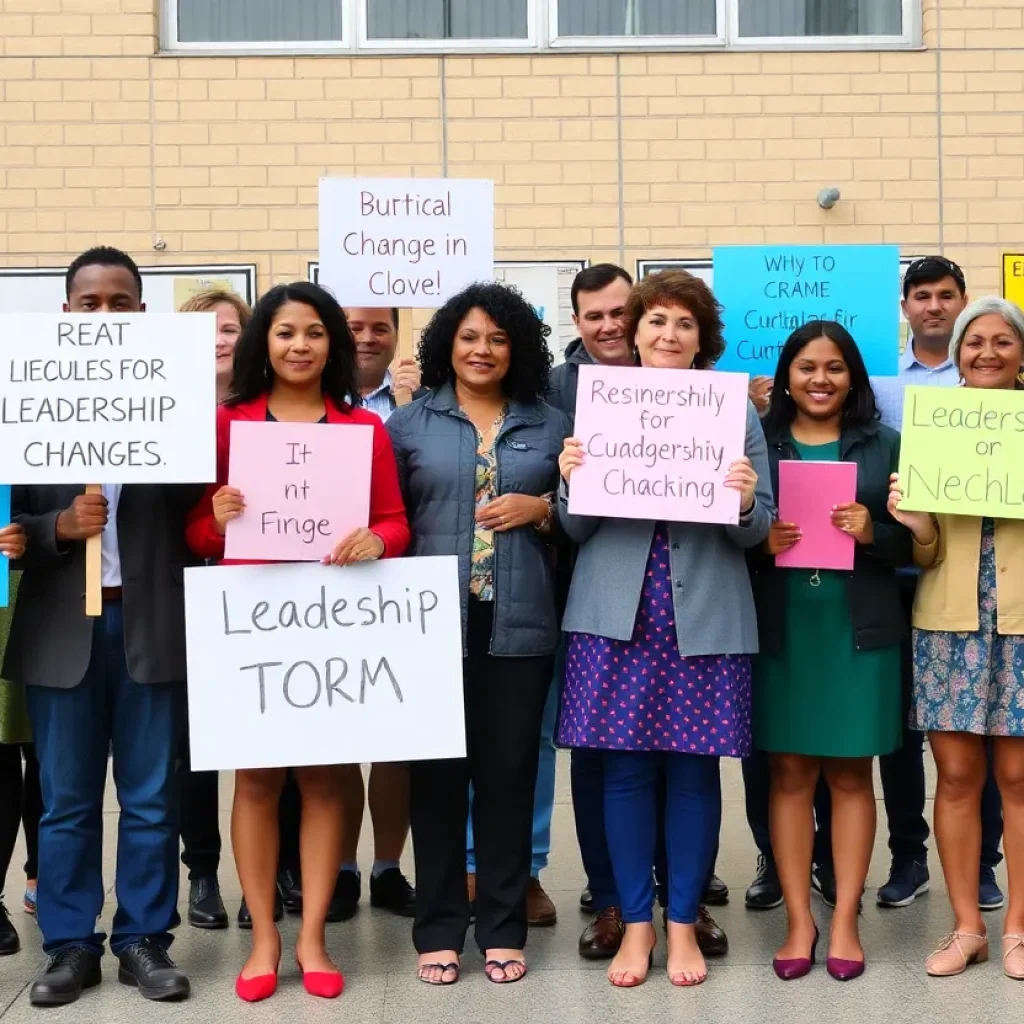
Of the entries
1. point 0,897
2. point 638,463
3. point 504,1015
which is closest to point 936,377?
point 638,463

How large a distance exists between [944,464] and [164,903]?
2459 millimetres

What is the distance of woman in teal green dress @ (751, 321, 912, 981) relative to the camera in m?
4.16

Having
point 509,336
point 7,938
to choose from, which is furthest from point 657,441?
point 7,938

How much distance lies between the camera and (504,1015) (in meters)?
3.84

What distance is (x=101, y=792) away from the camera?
407 cm

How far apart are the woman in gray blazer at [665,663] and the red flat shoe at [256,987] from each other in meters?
0.94

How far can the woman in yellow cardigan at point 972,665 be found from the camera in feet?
13.4

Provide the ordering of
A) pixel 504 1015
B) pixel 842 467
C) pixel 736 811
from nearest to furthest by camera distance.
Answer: pixel 504 1015 < pixel 842 467 < pixel 736 811

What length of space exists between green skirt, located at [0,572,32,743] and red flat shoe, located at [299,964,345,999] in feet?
3.50

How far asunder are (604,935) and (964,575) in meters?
1.48

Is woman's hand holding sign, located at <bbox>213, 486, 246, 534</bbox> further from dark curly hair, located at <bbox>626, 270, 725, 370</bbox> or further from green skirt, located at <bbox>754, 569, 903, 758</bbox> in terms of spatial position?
green skirt, located at <bbox>754, 569, 903, 758</bbox>

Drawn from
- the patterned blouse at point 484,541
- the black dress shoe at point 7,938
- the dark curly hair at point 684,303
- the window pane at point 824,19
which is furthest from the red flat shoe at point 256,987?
the window pane at point 824,19

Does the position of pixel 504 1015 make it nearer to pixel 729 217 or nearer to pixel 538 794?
pixel 538 794

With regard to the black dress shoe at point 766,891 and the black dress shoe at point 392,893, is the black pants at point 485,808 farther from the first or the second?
the black dress shoe at point 766,891
